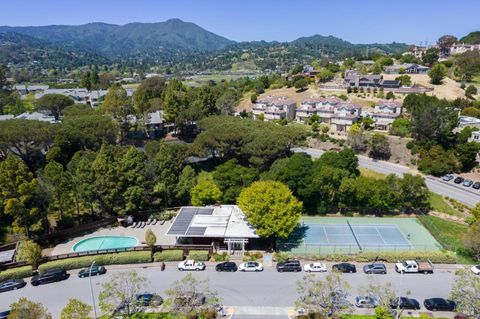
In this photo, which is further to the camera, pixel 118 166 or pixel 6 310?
pixel 118 166

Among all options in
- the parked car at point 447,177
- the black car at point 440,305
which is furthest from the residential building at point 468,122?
the black car at point 440,305

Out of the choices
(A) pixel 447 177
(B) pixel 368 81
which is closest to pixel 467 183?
(A) pixel 447 177

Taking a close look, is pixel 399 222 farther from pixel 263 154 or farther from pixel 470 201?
pixel 263 154

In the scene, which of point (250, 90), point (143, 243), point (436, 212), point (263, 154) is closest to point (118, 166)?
point (143, 243)

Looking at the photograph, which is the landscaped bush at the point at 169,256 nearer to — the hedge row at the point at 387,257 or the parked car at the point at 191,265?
the parked car at the point at 191,265

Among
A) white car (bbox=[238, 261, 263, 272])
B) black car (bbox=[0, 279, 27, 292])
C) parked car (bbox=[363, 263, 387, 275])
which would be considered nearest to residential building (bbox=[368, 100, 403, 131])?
parked car (bbox=[363, 263, 387, 275])
